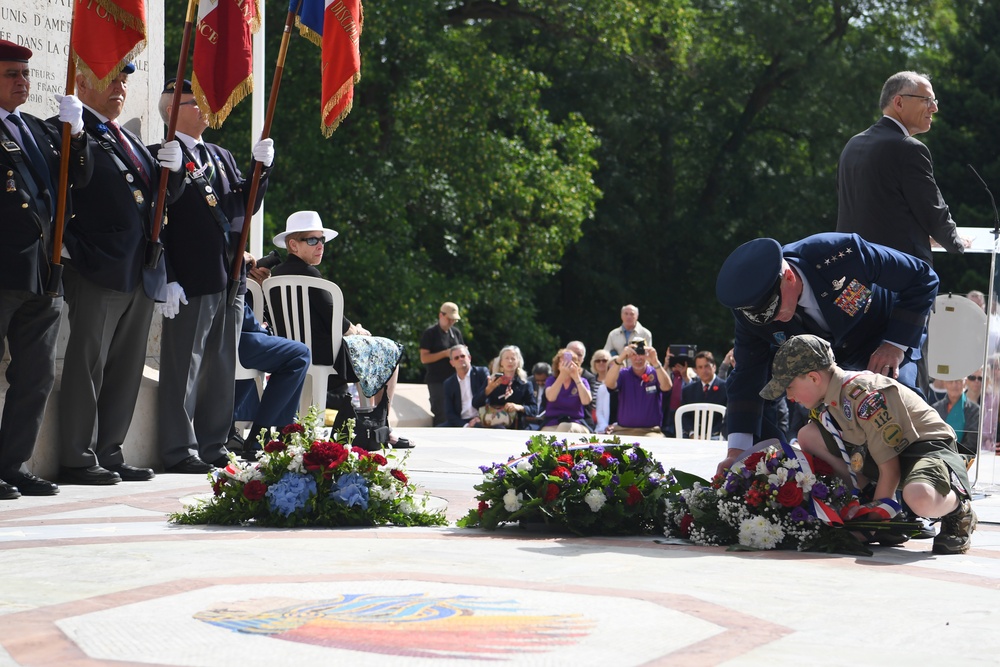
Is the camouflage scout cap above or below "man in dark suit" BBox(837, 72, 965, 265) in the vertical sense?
below

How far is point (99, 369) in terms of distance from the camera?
23.9 feet

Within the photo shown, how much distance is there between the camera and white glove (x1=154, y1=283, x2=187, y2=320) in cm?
766

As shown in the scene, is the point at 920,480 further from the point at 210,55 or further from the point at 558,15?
the point at 558,15

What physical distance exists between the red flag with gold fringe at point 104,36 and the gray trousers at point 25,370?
127 centimetres

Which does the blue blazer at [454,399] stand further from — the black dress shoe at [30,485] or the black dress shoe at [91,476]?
the black dress shoe at [30,485]

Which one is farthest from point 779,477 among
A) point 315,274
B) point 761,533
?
point 315,274

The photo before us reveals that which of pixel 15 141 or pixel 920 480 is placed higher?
pixel 15 141

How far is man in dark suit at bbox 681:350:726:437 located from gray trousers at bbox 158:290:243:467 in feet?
22.9

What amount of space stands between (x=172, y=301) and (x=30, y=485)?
1470 millimetres

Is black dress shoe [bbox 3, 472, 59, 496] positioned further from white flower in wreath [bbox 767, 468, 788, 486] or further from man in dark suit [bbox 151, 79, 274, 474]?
white flower in wreath [bbox 767, 468, 788, 486]

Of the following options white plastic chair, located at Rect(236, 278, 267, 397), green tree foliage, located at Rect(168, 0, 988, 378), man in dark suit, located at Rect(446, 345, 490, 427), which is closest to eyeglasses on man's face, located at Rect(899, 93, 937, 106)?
white plastic chair, located at Rect(236, 278, 267, 397)

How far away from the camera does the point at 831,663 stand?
3.34m

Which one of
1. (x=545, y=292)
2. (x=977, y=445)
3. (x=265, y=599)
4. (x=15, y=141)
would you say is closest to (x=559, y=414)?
(x=977, y=445)

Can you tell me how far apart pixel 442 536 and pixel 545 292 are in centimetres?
2748
